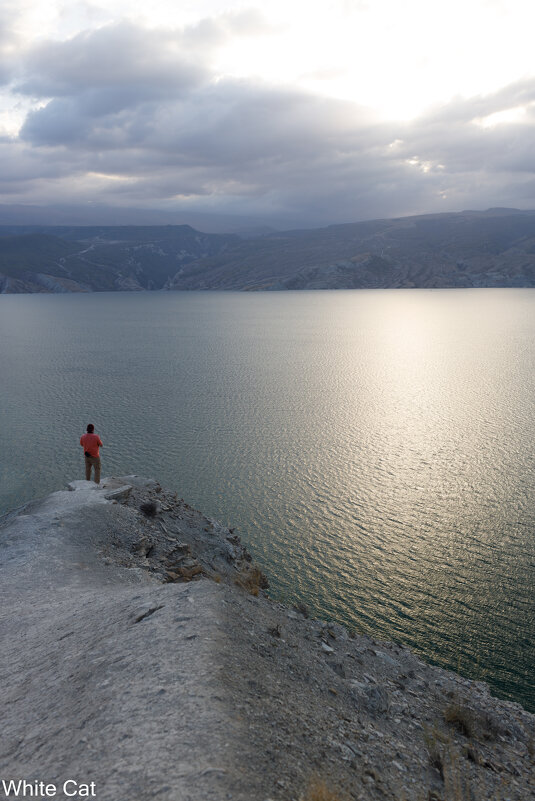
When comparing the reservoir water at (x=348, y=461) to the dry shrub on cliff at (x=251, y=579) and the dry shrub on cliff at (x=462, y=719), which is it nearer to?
the dry shrub on cliff at (x=251, y=579)

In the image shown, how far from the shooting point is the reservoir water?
71.3 feet

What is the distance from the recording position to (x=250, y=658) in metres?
11.7

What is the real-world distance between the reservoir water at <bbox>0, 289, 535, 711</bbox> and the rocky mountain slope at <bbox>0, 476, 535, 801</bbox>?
4.53 metres

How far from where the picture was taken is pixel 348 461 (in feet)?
124

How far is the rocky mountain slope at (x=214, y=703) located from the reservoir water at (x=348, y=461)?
178 inches

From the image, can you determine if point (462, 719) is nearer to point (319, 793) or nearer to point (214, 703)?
point (319, 793)

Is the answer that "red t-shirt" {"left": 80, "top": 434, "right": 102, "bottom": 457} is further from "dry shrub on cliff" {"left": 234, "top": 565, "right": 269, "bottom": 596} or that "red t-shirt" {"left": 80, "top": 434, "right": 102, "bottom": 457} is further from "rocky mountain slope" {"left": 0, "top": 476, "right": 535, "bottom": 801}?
"dry shrub on cliff" {"left": 234, "top": 565, "right": 269, "bottom": 596}

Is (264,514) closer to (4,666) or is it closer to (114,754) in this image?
(4,666)

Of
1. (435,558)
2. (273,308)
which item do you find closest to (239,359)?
(435,558)

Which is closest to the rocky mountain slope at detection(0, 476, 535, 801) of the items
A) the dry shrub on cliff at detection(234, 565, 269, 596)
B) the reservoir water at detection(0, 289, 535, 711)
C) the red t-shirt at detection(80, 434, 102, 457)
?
the dry shrub on cliff at detection(234, 565, 269, 596)

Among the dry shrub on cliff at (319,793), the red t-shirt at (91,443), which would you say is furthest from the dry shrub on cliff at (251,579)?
the dry shrub on cliff at (319,793)

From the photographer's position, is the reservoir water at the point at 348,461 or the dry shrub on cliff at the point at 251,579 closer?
the dry shrub on cliff at the point at 251,579

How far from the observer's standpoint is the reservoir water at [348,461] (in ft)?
71.3

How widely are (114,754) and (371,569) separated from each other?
18.1 metres
